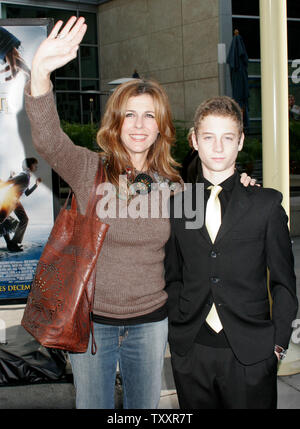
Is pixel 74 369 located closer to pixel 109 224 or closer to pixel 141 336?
pixel 141 336

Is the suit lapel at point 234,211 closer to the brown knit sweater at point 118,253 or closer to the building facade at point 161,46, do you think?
the brown knit sweater at point 118,253

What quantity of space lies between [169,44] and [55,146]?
16.0 metres

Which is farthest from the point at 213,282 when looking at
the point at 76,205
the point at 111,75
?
the point at 111,75

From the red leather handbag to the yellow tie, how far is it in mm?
451

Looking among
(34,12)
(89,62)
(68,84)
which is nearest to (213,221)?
(34,12)

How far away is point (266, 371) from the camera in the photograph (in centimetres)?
214

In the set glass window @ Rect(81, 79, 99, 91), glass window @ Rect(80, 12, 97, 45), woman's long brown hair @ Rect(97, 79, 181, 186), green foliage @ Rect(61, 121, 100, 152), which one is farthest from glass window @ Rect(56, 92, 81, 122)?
woman's long brown hair @ Rect(97, 79, 181, 186)

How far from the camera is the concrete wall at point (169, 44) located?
1573 centimetres

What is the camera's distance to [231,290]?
6.95 ft

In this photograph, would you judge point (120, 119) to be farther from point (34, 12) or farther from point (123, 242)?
point (34, 12)

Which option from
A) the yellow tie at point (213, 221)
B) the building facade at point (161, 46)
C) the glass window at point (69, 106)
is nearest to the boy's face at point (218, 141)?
the yellow tie at point (213, 221)

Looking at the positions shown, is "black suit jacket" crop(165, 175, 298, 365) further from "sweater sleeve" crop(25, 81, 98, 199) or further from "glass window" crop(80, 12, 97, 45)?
"glass window" crop(80, 12, 97, 45)

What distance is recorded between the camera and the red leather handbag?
2.10 metres
